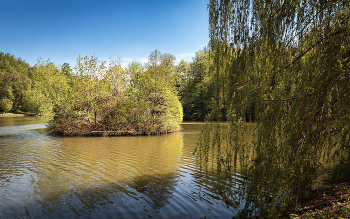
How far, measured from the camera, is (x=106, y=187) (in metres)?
5.75

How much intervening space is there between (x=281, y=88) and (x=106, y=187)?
4.98m

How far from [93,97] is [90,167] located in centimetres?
956

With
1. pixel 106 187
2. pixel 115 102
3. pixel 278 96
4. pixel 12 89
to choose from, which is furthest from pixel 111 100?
pixel 12 89

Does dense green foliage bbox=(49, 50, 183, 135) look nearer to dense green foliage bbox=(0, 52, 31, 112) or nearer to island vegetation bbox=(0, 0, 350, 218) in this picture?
island vegetation bbox=(0, 0, 350, 218)

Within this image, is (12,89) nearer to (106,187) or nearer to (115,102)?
(115,102)

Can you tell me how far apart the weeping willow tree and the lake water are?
1.47 metres

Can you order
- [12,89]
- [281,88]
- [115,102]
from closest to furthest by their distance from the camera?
[281,88] → [115,102] → [12,89]

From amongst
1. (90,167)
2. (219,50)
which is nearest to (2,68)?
(90,167)

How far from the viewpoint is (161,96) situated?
18.0 metres

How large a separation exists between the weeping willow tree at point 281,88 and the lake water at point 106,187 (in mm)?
1468

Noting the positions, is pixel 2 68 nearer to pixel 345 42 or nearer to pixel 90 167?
pixel 90 167

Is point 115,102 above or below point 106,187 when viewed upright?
above

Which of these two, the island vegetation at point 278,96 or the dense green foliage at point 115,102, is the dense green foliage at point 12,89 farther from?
the island vegetation at point 278,96

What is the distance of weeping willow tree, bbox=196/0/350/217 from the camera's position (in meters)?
2.97
